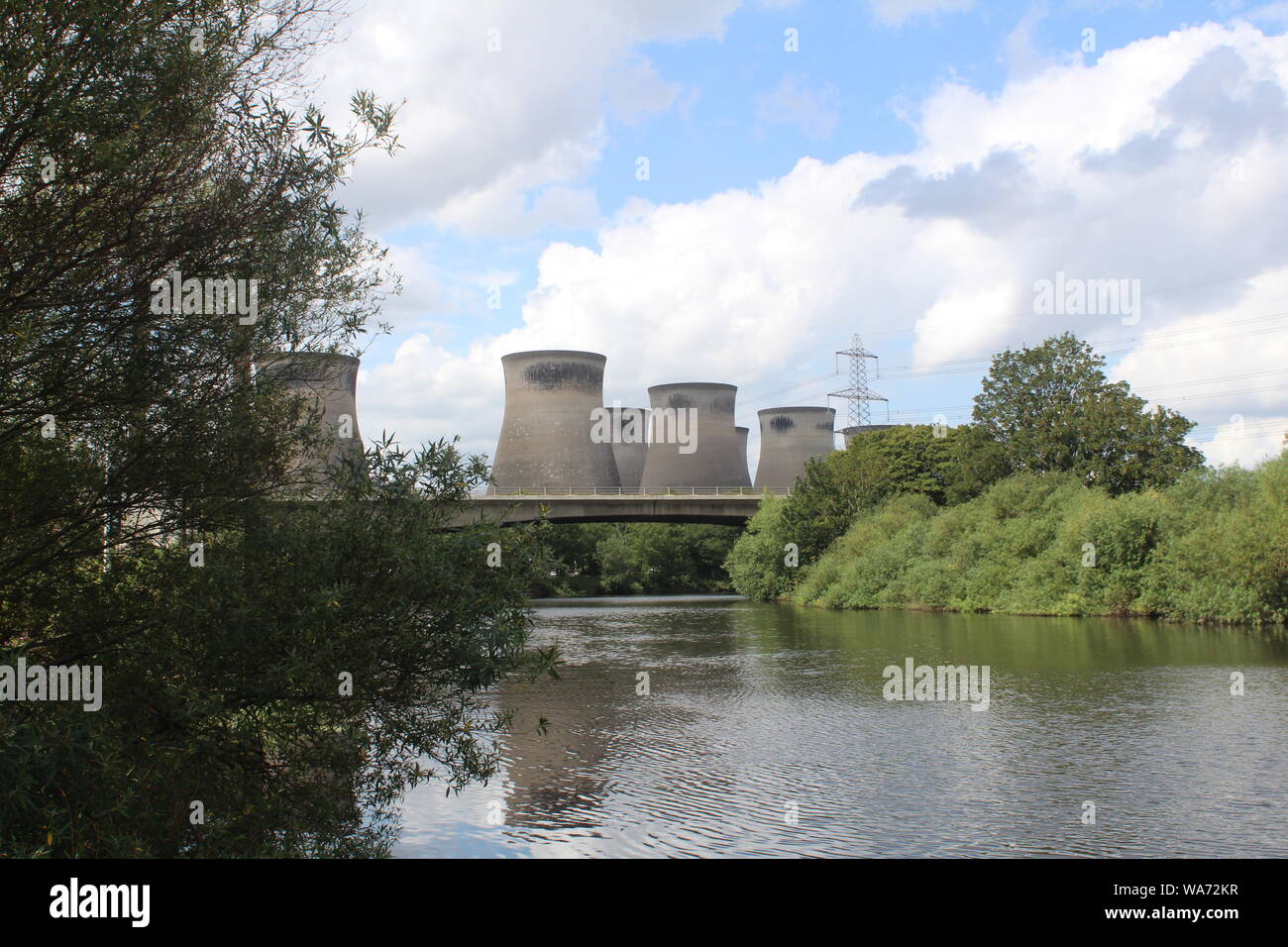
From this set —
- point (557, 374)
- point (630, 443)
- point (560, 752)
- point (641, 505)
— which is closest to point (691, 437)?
point (641, 505)

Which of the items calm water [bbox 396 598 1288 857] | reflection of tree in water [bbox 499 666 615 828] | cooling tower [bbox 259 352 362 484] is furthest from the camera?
reflection of tree in water [bbox 499 666 615 828]

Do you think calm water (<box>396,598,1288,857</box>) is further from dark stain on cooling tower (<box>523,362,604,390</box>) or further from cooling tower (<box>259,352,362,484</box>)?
dark stain on cooling tower (<box>523,362,604,390</box>)

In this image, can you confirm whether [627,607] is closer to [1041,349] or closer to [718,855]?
[1041,349]

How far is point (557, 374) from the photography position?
34.6 m

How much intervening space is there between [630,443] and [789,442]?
22.9 ft

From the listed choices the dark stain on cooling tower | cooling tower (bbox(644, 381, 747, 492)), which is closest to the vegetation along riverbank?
cooling tower (bbox(644, 381, 747, 492))

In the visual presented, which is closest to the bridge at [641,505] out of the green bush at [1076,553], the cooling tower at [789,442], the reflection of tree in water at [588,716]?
the cooling tower at [789,442]

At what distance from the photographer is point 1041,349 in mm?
35656

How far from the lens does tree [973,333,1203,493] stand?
1275 inches

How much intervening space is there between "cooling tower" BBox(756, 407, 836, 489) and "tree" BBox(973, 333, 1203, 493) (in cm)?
1030

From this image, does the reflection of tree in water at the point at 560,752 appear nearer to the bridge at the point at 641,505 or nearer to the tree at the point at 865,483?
the bridge at the point at 641,505

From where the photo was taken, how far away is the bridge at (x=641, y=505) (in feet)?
119
